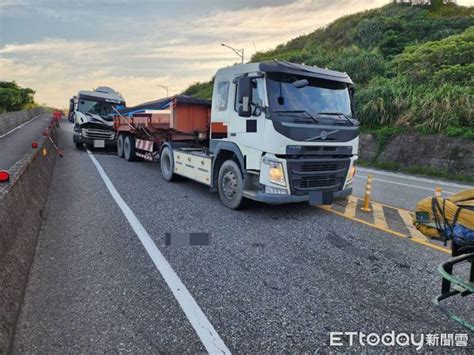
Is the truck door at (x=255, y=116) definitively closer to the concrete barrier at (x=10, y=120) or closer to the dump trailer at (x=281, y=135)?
the dump trailer at (x=281, y=135)

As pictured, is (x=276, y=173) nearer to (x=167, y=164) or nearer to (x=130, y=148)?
(x=167, y=164)

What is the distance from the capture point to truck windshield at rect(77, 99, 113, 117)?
15.4m

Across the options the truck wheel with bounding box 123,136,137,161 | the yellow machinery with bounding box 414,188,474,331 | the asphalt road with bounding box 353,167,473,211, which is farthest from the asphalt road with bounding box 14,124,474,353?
the truck wheel with bounding box 123,136,137,161

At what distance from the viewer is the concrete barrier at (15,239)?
2768 millimetres

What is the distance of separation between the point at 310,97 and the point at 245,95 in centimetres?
115

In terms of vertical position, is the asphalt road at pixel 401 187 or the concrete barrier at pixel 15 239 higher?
the concrete barrier at pixel 15 239

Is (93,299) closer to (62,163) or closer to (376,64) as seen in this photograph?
(62,163)

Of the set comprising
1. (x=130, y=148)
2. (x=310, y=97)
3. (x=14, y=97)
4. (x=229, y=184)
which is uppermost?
(x=14, y=97)

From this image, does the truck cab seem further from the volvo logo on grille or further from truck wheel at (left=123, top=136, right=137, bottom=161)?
truck wheel at (left=123, top=136, right=137, bottom=161)

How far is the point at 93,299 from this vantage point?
330 centimetres

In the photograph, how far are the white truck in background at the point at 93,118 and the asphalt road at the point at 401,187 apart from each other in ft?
34.3

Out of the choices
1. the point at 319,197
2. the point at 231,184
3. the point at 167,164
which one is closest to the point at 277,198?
the point at 319,197

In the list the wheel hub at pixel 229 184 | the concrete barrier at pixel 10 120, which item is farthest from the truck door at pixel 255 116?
the concrete barrier at pixel 10 120

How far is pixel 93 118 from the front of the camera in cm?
1498
